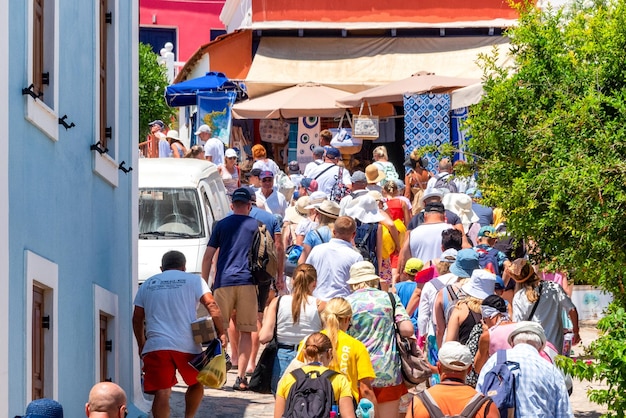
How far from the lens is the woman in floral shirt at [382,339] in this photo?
12562 mm

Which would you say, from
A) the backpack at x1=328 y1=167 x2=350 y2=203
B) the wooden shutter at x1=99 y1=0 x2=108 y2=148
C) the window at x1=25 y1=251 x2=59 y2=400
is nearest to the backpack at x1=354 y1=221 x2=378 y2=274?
the backpack at x1=328 y1=167 x2=350 y2=203

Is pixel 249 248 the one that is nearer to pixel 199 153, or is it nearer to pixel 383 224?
pixel 383 224

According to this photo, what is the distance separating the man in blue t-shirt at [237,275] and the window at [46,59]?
428cm

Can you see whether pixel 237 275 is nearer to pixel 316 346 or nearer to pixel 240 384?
pixel 240 384

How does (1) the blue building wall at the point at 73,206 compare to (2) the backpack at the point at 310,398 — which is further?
(2) the backpack at the point at 310,398

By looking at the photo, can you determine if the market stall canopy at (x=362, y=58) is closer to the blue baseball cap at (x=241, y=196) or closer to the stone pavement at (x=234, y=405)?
the blue baseball cap at (x=241, y=196)

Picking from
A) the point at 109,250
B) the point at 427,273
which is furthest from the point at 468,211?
the point at 109,250

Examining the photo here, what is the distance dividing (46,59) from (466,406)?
407 centimetres

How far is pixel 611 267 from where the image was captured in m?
12.8

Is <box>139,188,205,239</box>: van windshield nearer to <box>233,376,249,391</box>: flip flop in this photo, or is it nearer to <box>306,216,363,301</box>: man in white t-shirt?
<box>233,376,249,391</box>: flip flop

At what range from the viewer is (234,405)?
579 inches

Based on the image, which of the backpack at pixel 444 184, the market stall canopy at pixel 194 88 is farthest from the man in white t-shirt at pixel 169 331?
the market stall canopy at pixel 194 88

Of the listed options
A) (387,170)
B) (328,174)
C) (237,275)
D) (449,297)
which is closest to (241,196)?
(237,275)

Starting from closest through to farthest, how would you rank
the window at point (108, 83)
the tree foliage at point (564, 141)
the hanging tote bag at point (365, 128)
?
the tree foliage at point (564, 141), the window at point (108, 83), the hanging tote bag at point (365, 128)
